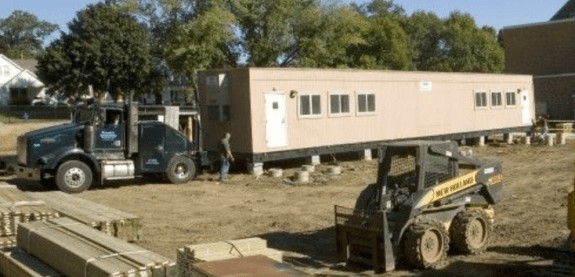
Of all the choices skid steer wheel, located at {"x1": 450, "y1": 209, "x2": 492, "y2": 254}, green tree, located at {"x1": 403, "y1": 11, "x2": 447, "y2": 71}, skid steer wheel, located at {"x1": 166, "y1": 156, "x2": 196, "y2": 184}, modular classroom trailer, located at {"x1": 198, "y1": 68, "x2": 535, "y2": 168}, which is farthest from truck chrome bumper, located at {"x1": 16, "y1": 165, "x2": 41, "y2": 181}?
green tree, located at {"x1": 403, "y1": 11, "x2": 447, "y2": 71}

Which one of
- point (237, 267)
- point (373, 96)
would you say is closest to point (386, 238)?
point (237, 267)

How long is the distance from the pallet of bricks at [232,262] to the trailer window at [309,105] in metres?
14.4

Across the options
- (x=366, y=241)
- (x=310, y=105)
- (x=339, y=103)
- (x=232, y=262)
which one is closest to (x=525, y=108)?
(x=339, y=103)

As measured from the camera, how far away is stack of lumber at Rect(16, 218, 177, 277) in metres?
7.62

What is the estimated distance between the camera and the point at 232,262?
7.34m

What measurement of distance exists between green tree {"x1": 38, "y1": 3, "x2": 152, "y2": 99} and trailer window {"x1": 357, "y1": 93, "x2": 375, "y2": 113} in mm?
28856

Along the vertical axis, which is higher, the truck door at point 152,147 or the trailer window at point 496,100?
the trailer window at point 496,100

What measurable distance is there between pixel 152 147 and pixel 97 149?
5.53 ft

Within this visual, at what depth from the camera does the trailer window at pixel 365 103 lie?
2575 cm

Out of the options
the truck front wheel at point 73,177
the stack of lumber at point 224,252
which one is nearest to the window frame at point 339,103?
the truck front wheel at point 73,177

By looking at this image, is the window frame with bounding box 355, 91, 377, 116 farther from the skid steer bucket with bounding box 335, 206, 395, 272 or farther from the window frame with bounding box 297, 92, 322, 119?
the skid steer bucket with bounding box 335, 206, 395, 272

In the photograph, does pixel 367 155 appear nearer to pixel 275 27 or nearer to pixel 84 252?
pixel 84 252

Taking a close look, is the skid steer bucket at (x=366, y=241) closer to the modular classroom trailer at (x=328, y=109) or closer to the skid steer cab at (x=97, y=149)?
the skid steer cab at (x=97, y=149)

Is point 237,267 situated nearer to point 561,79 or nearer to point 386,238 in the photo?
point 386,238
